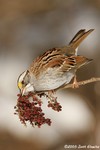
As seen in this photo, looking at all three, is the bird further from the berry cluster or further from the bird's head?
the berry cluster

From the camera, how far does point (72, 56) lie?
3.27 metres

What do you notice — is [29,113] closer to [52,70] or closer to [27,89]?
[27,89]

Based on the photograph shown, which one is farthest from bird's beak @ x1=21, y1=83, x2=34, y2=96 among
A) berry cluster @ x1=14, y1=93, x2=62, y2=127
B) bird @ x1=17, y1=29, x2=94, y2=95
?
berry cluster @ x1=14, y1=93, x2=62, y2=127

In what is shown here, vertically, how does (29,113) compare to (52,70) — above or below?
below

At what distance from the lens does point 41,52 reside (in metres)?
5.85

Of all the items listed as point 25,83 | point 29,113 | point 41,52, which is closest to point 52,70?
point 25,83

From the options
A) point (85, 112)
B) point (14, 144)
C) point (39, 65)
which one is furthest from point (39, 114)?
point (85, 112)

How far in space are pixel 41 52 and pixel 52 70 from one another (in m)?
2.61

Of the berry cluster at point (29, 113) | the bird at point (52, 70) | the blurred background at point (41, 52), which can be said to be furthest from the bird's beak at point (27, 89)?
the blurred background at point (41, 52)

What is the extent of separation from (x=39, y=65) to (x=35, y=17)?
311cm

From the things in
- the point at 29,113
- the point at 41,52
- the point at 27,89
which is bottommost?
the point at 29,113

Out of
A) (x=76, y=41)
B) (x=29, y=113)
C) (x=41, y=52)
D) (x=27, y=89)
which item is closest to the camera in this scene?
(x=29, y=113)

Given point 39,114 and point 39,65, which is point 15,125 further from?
point 39,114

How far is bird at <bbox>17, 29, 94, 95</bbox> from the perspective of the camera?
3.20m
